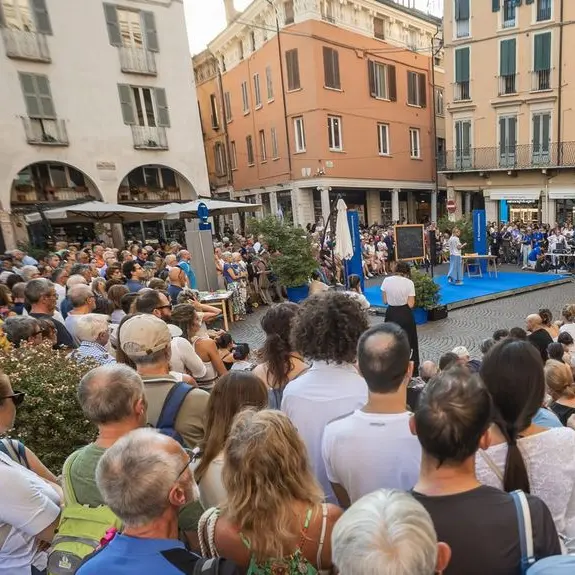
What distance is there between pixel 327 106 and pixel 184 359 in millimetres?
21090

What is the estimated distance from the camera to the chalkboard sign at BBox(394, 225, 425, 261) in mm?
14227

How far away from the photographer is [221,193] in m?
30.0

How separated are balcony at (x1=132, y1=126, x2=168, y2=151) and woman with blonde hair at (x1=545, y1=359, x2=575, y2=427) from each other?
18330mm

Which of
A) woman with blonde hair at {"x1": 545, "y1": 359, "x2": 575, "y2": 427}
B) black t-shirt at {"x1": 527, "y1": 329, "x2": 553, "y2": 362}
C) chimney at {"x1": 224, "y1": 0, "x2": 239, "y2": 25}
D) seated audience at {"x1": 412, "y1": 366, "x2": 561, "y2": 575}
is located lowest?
black t-shirt at {"x1": 527, "y1": 329, "x2": 553, "y2": 362}

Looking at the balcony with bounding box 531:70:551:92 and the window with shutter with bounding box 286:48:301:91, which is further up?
the window with shutter with bounding box 286:48:301:91

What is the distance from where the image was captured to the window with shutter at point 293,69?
21.6 metres

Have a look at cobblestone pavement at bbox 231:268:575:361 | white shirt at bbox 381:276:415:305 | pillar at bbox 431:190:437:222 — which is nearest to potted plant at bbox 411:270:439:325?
cobblestone pavement at bbox 231:268:575:361

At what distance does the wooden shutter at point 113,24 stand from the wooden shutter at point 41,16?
2.21 meters

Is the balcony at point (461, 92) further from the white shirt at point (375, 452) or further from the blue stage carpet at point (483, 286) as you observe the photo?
the white shirt at point (375, 452)

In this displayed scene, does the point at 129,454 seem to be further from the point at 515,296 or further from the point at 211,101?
the point at 211,101

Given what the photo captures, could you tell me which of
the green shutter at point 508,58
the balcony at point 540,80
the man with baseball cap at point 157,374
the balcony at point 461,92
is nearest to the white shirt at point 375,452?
the man with baseball cap at point 157,374

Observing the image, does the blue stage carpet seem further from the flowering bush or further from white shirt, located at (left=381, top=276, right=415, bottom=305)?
the flowering bush

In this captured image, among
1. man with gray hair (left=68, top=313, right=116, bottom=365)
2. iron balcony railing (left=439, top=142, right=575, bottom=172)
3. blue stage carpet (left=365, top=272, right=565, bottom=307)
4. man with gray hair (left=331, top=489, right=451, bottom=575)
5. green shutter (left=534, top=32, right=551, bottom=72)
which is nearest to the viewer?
man with gray hair (left=331, top=489, right=451, bottom=575)

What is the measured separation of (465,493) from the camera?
50.8 inches
